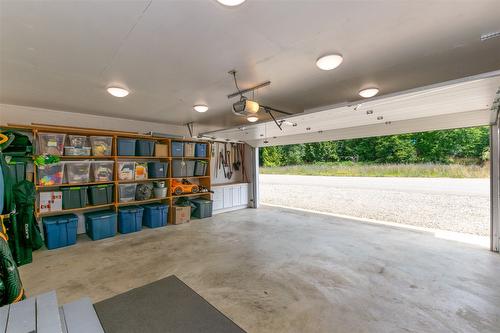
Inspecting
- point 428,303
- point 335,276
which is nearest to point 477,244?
point 428,303

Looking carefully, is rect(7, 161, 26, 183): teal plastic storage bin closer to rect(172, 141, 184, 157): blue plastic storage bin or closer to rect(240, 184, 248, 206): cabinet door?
rect(172, 141, 184, 157): blue plastic storage bin

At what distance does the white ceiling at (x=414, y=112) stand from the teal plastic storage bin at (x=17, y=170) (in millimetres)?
3766

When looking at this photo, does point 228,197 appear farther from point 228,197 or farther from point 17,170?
point 17,170

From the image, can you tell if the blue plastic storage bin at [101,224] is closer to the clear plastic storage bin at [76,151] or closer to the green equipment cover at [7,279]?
the clear plastic storage bin at [76,151]

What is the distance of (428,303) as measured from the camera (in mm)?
2166

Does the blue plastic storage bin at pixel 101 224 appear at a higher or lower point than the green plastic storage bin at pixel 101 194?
lower

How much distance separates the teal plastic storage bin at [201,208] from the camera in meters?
5.70

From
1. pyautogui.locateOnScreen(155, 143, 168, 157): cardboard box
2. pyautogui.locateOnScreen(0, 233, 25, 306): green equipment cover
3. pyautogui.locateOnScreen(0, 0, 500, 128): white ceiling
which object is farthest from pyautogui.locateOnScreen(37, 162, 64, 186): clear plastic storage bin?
pyautogui.locateOnScreen(0, 233, 25, 306): green equipment cover

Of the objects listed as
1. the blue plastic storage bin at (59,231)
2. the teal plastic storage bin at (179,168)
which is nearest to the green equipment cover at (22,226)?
the blue plastic storage bin at (59,231)

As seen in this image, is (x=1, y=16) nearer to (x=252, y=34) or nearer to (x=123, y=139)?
(x=252, y=34)

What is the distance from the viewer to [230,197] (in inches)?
264

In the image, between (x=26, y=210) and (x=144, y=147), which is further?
(x=144, y=147)

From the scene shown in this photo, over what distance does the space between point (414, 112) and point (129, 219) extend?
5.82 metres

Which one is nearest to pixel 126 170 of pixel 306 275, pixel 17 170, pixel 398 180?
pixel 17 170
